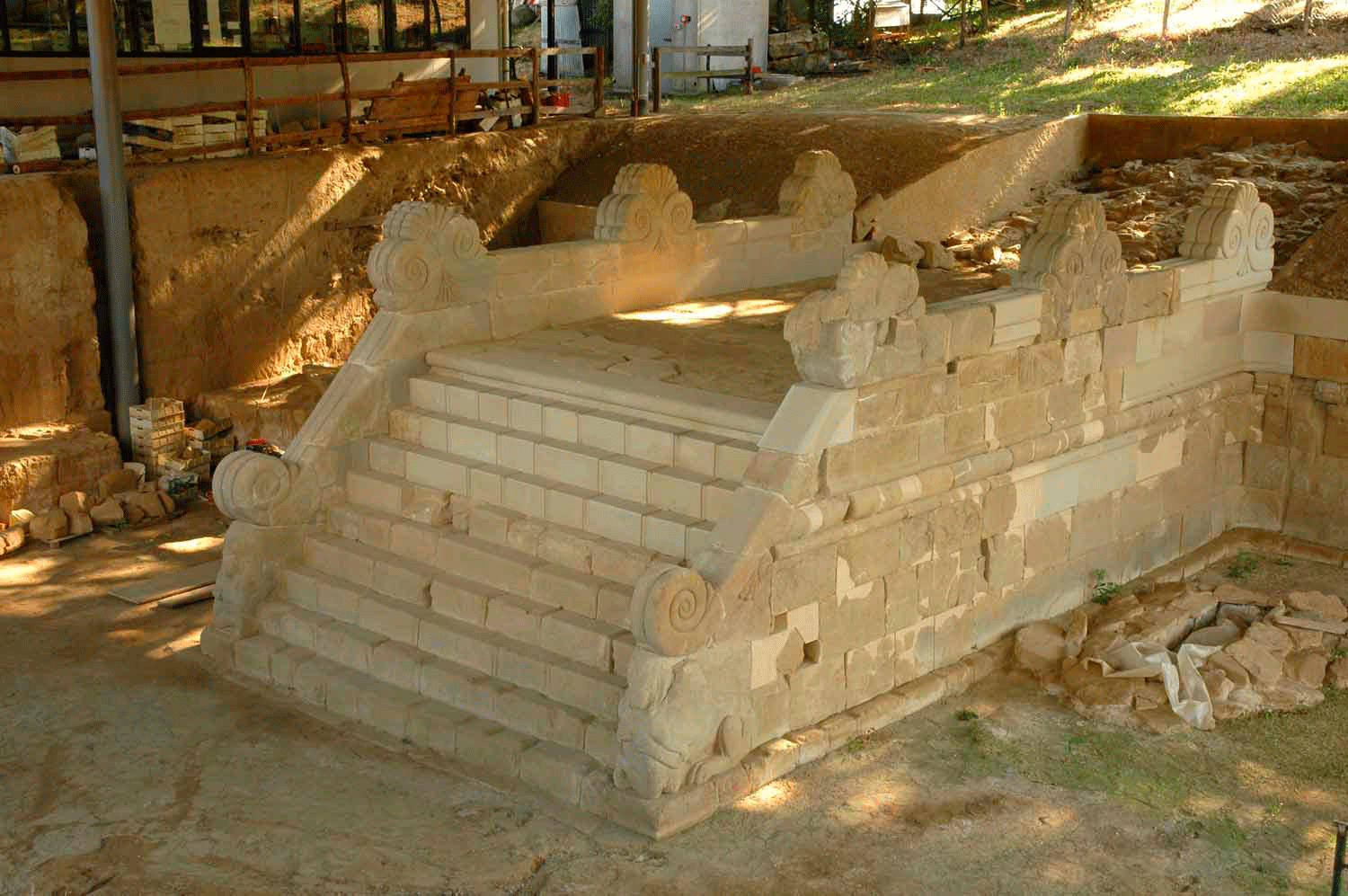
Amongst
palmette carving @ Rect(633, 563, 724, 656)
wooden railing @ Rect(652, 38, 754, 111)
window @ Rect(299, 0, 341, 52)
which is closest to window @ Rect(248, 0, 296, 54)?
window @ Rect(299, 0, 341, 52)

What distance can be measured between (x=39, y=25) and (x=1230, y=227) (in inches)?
425

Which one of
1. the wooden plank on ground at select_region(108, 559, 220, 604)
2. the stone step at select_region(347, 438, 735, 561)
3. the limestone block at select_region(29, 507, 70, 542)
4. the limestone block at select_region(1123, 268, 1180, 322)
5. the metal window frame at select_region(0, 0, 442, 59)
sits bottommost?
the wooden plank on ground at select_region(108, 559, 220, 604)

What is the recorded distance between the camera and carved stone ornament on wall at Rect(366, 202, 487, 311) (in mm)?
8914

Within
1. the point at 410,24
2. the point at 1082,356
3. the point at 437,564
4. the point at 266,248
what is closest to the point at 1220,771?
the point at 1082,356

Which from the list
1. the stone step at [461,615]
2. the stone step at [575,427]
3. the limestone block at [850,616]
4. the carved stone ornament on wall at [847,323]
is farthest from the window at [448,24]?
the limestone block at [850,616]

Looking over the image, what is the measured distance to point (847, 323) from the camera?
729cm

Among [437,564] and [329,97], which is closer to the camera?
[437,564]

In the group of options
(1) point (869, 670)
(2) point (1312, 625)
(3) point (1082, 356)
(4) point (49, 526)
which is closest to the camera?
(1) point (869, 670)

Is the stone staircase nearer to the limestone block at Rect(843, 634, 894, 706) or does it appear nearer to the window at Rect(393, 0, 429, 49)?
the limestone block at Rect(843, 634, 894, 706)

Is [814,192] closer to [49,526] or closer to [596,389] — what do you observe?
[596,389]

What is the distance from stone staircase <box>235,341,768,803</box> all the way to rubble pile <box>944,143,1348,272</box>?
5.20 meters

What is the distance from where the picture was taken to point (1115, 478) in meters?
9.47

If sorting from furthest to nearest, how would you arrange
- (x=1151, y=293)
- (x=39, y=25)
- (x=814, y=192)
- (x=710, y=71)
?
(x=710, y=71), (x=39, y=25), (x=814, y=192), (x=1151, y=293)

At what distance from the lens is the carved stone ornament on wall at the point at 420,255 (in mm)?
8914
